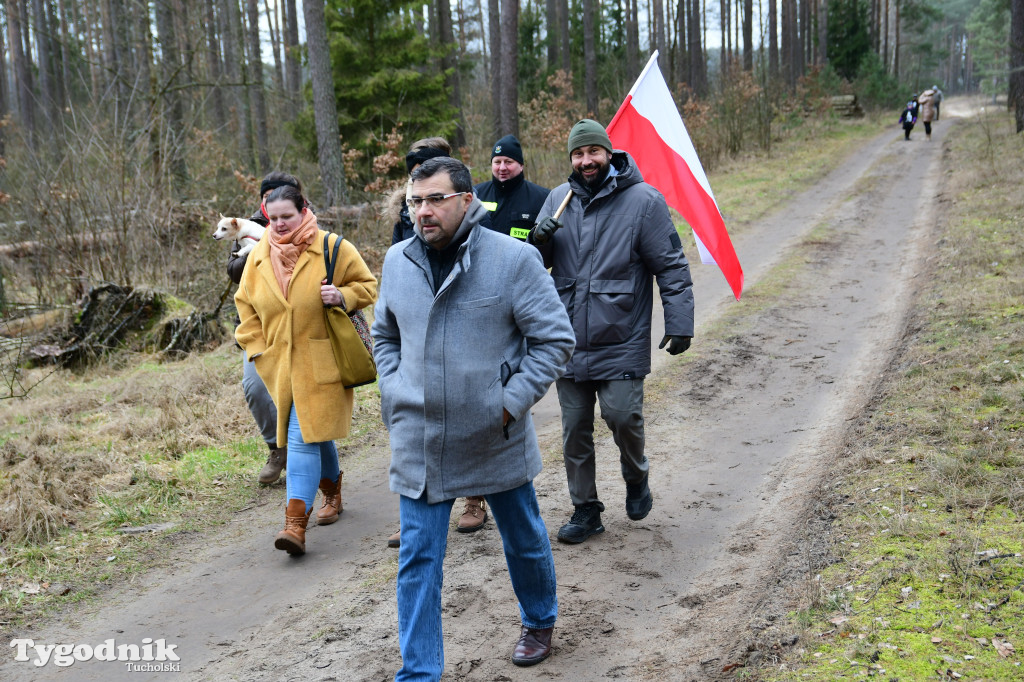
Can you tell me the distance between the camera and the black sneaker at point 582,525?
491 centimetres

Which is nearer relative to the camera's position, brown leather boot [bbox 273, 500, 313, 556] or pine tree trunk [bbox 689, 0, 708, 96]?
brown leather boot [bbox 273, 500, 313, 556]

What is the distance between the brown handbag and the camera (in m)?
4.98

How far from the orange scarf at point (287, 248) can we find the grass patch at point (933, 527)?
3.22m

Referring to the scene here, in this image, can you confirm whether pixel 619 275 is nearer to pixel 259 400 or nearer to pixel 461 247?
pixel 461 247

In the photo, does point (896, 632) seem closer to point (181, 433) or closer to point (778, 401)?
point (778, 401)

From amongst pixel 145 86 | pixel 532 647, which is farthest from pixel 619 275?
pixel 145 86

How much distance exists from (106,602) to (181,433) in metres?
2.60

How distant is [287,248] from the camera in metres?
4.91

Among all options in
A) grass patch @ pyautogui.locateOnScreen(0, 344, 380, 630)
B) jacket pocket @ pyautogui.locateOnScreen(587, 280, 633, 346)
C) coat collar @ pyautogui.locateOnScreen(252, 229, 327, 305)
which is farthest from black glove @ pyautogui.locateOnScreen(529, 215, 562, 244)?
grass patch @ pyautogui.locateOnScreen(0, 344, 380, 630)

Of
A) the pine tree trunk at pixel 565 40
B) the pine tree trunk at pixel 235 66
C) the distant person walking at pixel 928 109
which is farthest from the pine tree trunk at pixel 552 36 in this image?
the distant person walking at pixel 928 109

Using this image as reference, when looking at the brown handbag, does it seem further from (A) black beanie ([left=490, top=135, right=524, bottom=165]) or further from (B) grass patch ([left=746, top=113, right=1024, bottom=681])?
(B) grass patch ([left=746, top=113, right=1024, bottom=681])

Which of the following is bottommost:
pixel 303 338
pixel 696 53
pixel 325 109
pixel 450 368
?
pixel 303 338

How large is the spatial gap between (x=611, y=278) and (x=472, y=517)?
1729mm

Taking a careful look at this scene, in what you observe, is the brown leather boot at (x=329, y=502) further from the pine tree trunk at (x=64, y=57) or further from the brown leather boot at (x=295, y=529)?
the pine tree trunk at (x=64, y=57)
